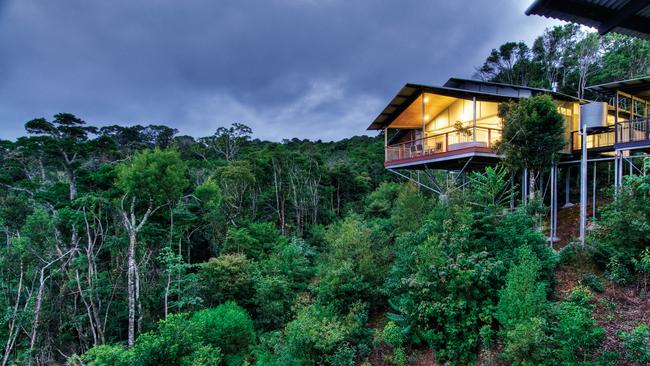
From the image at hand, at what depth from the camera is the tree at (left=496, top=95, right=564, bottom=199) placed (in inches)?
333

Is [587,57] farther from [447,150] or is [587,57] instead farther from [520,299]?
[520,299]

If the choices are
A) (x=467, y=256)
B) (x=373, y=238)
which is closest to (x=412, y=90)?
(x=373, y=238)

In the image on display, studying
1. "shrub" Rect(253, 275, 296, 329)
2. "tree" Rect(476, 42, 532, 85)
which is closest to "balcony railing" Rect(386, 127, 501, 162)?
"shrub" Rect(253, 275, 296, 329)

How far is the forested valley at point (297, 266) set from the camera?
5961mm

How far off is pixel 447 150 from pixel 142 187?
12.5 metres

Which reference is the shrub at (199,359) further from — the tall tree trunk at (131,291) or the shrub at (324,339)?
the tall tree trunk at (131,291)

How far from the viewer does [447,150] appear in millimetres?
10562

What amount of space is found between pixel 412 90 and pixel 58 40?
25.0 meters

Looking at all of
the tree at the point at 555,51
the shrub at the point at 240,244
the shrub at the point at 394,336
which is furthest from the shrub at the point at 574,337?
the tree at the point at 555,51

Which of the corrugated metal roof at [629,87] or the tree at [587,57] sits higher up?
the tree at [587,57]

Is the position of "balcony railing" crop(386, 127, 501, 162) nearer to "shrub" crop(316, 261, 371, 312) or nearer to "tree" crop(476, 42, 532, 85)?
"shrub" crop(316, 261, 371, 312)

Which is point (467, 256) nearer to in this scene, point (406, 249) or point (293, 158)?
point (406, 249)

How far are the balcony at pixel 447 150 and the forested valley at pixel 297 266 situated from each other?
0.93 meters

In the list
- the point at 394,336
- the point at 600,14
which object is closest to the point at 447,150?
the point at 394,336
